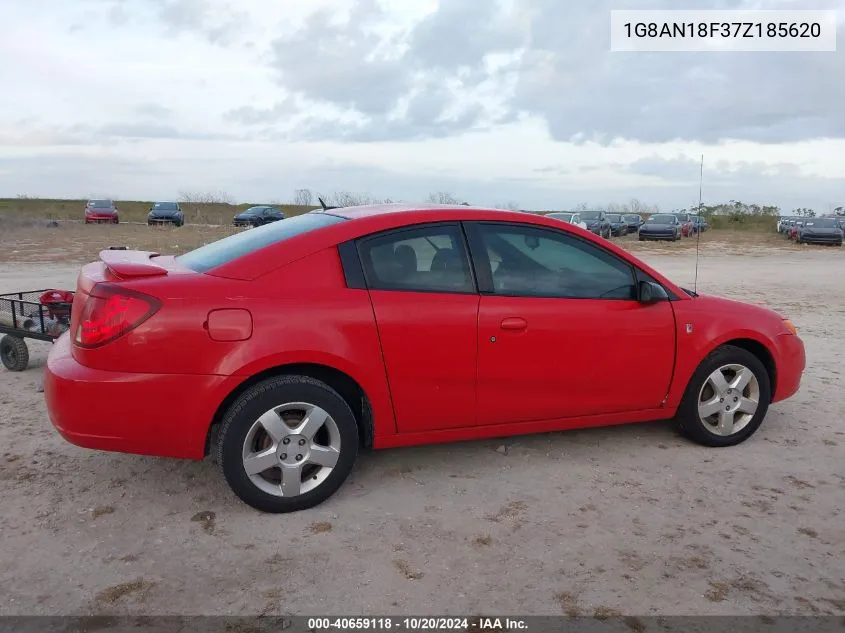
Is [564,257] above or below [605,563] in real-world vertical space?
above

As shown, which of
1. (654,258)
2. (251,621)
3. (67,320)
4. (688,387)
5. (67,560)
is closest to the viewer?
(251,621)

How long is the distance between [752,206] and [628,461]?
6581 cm

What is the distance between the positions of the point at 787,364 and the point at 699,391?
30.6 inches

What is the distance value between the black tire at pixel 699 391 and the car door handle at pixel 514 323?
1.32 metres

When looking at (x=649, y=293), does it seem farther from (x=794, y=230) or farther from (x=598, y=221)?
(x=794, y=230)

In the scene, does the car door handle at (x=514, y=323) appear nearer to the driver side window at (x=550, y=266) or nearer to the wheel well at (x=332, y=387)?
the driver side window at (x=550, y=266)

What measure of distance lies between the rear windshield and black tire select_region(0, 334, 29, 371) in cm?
301

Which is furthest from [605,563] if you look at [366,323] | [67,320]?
[67,320]

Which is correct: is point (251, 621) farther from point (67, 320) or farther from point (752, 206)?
point (752, 206)

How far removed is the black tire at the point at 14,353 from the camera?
6520 millimetres

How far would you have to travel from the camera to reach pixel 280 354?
361cm

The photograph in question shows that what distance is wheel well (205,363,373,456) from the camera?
3.69 metres

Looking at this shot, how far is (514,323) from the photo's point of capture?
4098 millimetres

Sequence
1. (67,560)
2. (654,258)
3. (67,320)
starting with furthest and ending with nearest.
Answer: (654,258) < (67,320) < (67,560)
